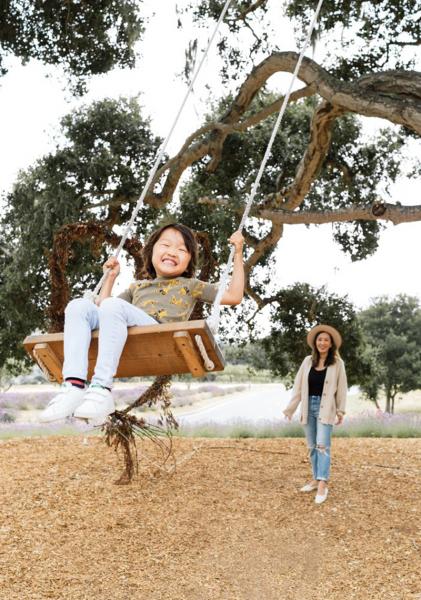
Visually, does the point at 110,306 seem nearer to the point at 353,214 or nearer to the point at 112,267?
the point at 112,267

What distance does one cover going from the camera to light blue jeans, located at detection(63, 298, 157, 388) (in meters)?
3.16

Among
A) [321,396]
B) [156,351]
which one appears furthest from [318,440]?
[156,351]

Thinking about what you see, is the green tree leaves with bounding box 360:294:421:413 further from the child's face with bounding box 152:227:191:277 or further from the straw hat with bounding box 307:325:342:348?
the child's face with bounding box 152:227:191:277

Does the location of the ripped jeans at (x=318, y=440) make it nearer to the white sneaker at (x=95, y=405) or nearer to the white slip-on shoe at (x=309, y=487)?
the white slip-on shoe at (x=309, y=487)

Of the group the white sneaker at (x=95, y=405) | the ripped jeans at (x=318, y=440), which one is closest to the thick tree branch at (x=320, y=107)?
the ripped jeans at (x=318, y=440)

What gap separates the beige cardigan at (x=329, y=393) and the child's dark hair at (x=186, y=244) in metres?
2.51

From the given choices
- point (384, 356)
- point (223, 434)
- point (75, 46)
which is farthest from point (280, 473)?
point (384, 356)

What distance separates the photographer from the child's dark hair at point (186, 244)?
3912 millimetres

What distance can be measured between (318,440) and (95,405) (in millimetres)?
3460

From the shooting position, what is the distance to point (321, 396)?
20.2ft

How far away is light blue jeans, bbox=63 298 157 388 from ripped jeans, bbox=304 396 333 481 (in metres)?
3.21

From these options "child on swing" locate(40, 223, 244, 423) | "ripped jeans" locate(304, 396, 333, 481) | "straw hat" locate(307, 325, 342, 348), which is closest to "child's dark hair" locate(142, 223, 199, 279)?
"child on swing" locate(40, 223, 244, 423)

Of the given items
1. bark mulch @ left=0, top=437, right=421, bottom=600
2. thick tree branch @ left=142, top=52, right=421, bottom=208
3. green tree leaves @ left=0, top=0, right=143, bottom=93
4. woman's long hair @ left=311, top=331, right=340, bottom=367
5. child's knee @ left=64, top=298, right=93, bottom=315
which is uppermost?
green tree leaves @ left=0, top=0, right=143, bottom=93

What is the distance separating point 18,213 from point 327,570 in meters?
7.04
